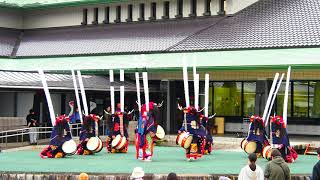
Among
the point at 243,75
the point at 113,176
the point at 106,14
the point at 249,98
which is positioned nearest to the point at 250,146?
the point at 113,176

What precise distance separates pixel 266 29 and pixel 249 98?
14.4ft

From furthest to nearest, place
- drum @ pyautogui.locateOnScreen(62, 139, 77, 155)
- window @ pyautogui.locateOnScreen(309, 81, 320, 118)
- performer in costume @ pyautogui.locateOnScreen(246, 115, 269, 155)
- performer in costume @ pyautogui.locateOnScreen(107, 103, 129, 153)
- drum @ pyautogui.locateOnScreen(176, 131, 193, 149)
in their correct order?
window @ pyautogui.locateOnScreen(309, 81, 320, 118), performer in costume @ pyautogui.locateOnScreen(107, 103, 129, 153), drum @ pyautogui.locateOnScreen(62, 139, 77, 155), performer in costume @ pyautogui.locateOnScreen(246, 115, 269, 155), drum @ pyautogui.locateOnScreen(176, 131, 193, 149)

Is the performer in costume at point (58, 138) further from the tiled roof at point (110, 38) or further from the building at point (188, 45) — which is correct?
the tiled roof at point (110, 38)

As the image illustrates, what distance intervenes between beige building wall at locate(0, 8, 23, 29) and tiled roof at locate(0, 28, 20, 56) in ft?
1.02

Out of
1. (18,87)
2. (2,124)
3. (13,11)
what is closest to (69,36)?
(13,11)

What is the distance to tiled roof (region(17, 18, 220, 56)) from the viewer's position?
3328cm

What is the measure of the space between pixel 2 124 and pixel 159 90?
9387 mm

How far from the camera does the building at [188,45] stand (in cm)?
2928

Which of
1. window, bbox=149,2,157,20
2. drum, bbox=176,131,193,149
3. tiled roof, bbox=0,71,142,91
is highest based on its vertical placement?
window, bbox=149,2,157,20

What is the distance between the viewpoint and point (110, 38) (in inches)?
1422

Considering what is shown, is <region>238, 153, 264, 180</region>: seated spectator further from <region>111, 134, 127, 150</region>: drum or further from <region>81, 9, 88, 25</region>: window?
<region>81, 9, 88, 25</region>: window

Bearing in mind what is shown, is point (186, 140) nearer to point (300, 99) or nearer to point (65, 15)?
point (300, 99)

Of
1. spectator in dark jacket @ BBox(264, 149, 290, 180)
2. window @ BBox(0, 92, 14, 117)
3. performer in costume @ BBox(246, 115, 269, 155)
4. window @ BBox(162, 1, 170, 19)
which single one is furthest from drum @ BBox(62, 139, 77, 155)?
window @ BBox(162, 1, 170, 19)

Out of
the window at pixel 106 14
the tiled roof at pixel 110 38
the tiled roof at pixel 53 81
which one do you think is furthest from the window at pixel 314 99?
the window at pixel 106 14
